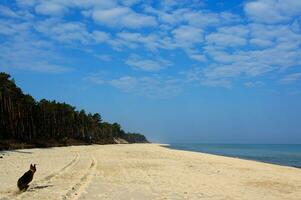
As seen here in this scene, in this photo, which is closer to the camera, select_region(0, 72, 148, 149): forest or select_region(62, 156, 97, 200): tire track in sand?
select_region(62, 156, 97, 200): tire track in sand

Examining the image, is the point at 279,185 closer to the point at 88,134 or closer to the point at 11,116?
the point at 11,116

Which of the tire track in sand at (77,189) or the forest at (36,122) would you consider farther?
the forest at (36,122)

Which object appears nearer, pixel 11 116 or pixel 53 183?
pixel 53 183

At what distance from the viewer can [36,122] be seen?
75.9 m

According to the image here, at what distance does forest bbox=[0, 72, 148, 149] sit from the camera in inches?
2316

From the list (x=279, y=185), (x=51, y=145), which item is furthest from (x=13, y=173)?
(x=51, y=145)

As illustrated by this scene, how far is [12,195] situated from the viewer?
13312 millimetres

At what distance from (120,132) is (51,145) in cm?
10856

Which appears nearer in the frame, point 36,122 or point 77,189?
point 77,189

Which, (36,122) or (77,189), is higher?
(36,122)

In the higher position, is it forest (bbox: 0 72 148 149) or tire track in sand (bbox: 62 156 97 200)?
forest (bbox: 0 72 148 149)

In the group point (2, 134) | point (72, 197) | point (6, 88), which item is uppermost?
point (6, 88)

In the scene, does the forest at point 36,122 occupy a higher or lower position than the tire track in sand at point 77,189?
higher

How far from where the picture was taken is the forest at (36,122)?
58.8m
